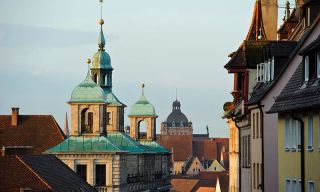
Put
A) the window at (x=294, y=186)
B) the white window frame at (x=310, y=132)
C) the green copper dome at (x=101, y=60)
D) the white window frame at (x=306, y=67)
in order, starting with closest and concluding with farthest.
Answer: the white window frame at (x=310, y=132)
the white window frame at (x=306, y=67)
the window at (x=294, y=186)
the green copper dome at (x=101, y=60)

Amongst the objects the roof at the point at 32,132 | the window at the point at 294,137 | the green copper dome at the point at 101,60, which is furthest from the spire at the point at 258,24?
A: the green copper dome at the point at 101,60

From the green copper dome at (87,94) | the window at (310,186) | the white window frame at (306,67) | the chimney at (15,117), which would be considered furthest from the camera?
the chimney at (15,117)

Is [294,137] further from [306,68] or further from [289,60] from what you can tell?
[289,60]

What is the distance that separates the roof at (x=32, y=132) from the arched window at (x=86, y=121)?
10.7 meters

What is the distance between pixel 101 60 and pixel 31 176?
258 ft

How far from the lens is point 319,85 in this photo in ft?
102

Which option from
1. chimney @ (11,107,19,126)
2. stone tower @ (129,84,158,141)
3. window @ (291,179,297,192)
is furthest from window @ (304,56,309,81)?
stone tower @ (129,84,158,141)

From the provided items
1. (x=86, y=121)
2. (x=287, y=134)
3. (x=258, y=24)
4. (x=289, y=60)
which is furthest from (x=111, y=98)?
(x=287, y=134)

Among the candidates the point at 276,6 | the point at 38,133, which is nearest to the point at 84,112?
the point at 38,133

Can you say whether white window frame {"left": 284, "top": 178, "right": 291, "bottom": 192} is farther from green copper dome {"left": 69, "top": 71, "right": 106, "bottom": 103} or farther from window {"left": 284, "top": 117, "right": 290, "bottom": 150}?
green copper dome {"left": 69, "top": 71, "right": 106, "bottom": 103}

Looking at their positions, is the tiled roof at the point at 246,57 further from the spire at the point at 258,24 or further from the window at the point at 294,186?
the window at the point at 294,186

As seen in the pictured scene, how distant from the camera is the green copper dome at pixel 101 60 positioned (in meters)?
137

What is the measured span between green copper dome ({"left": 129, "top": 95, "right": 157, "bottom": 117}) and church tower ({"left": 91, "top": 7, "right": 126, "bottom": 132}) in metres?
17.6

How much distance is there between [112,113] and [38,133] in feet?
42.0
